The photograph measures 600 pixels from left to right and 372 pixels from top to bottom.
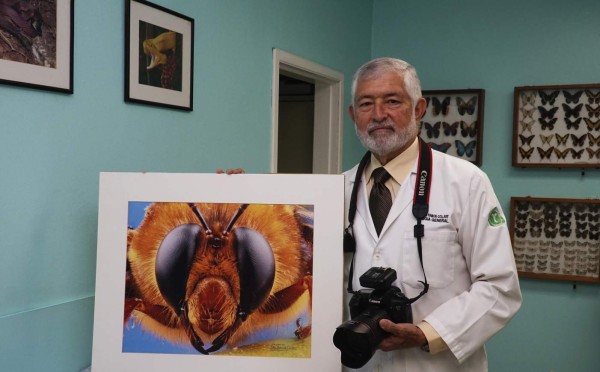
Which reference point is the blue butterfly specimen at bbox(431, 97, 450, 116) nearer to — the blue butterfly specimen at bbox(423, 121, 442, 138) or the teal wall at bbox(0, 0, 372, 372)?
the blue butterfly specimen at bbox(423, 121, 442, 138)

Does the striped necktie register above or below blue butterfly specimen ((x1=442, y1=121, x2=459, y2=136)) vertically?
below

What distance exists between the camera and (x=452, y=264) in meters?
1.44

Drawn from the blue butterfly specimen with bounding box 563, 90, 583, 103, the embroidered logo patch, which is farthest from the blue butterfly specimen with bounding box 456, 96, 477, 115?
the embroidered logo patch

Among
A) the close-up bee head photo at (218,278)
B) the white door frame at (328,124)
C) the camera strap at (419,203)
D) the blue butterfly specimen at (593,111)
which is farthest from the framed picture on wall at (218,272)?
the blue butterfly specimen at (593,111)

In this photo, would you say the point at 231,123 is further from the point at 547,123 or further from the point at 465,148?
the point at 547,123

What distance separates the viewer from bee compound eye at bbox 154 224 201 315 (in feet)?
4.58

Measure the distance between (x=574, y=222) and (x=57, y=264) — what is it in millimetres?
2776

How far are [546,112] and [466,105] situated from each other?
0.46m

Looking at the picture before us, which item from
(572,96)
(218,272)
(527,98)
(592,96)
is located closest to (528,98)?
→ (527,98)

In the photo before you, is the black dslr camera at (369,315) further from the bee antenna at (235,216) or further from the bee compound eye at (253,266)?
the bee antenna at (235,216)

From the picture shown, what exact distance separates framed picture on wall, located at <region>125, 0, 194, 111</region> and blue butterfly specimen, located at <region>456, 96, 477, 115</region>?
199 centimetres

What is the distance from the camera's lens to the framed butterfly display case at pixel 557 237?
3115 millimetres

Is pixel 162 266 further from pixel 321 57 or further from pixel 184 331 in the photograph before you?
pixel 321 57

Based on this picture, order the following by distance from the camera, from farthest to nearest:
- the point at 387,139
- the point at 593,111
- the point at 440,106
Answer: the point at 440,106
the point at 593,111
the point at 387,139
